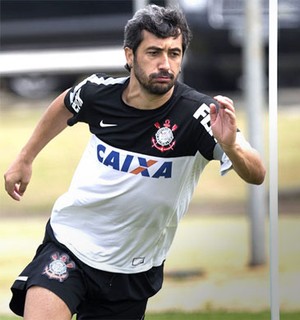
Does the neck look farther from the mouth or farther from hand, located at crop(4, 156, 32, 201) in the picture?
hand, located at crop(4, 156, 32, 201)

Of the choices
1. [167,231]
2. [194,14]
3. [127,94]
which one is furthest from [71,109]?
[194,14]

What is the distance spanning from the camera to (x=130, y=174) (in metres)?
4.24

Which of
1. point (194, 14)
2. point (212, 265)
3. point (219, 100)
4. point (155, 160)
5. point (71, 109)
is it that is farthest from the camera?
point (194, 14)

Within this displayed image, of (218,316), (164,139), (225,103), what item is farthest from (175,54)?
(218,316)

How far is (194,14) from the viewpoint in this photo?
1548 centimetres

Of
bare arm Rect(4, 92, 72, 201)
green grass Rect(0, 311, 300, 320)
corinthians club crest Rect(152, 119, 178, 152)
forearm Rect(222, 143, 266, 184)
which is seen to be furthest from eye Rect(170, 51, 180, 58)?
green grass Rect(0, 311, 300, 320)

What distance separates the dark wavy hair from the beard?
0.42ft

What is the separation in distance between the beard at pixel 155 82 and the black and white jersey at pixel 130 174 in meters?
0.11

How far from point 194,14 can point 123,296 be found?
1139 cm

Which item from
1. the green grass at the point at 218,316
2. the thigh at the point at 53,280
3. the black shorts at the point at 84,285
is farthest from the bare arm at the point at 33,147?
the green grass at the point at 218,316

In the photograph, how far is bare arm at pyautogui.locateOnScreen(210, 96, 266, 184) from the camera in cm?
381

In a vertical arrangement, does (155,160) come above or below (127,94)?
below

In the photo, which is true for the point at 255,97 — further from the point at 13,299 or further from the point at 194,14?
the point at 194,14

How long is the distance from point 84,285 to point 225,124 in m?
0.95
